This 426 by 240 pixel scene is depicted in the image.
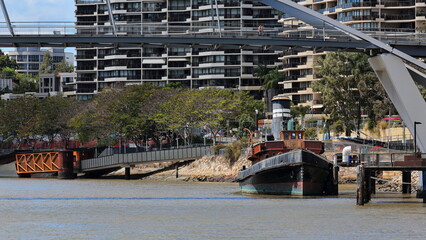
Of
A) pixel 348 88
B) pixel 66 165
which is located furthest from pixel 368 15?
pixel 66 165

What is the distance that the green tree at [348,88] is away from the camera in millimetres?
119562

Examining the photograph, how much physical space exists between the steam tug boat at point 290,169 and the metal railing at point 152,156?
39.1 meters

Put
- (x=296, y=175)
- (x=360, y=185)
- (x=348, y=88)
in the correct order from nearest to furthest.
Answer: (x=360, y=185)
(x=296, y=175)
(x=348, y=88)

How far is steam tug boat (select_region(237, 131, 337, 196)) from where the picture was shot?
62625 millimetres

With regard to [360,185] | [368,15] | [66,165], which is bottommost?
[66,165]

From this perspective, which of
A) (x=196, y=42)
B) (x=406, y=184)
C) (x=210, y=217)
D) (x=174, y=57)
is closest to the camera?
(x=210, y=217)

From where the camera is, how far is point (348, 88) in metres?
121

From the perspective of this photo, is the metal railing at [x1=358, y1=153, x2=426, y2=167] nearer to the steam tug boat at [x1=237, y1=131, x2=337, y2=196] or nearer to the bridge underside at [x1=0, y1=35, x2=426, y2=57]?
the steam tug boat at [x1=237, y1=131, x2=337, y2=196]

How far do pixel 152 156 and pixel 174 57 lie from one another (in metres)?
78.1

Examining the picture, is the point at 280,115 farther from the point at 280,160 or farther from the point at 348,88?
the point at 348,88

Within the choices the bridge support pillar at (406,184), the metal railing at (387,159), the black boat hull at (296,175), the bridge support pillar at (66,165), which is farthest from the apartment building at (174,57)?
the metal railing at (387,159)

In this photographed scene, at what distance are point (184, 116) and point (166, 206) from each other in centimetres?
6094

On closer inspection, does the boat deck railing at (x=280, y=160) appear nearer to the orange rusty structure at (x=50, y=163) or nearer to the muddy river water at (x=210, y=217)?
the muddy river water at (x=210, y=217)

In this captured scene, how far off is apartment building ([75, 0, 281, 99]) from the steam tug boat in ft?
355
